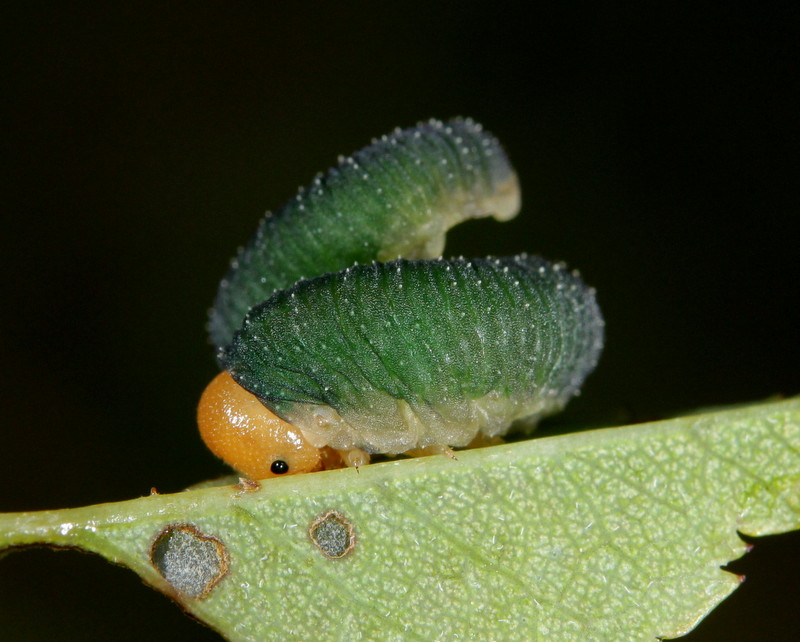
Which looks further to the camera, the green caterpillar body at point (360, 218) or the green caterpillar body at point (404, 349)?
the green caterpillar body at point (360, 218)

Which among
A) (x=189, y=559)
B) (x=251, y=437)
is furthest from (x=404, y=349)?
(x=189, y=559)

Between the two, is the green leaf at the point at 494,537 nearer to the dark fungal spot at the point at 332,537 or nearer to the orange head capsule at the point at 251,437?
the dark fungal spot at the point at 332,537

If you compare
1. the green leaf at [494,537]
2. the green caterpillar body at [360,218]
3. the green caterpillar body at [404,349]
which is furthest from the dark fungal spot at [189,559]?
the green caterpillar body at [360,218]

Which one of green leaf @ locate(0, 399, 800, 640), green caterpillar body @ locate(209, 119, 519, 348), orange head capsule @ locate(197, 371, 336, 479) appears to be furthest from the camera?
green caterpillar body @ locate(209, 119, 519, 348)

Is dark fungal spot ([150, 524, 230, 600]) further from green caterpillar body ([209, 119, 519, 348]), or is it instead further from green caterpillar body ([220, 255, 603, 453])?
green caterpillar body ([209, 119, 519, 348])

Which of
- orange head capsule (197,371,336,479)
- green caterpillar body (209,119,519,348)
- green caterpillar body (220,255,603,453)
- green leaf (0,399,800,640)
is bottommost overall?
green leaf (0,399,800,640)

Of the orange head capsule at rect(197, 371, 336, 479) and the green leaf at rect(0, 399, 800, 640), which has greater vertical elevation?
the orange head capsule at rect(197, 371, 336, 479)

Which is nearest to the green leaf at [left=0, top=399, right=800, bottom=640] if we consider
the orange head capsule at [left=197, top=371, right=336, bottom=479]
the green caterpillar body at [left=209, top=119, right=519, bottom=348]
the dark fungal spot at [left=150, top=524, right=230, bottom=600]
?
the dark fungal spot at [left=150, top=524, right=230, bottom=600]

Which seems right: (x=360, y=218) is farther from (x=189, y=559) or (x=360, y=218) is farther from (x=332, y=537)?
(x=189, y=559)
